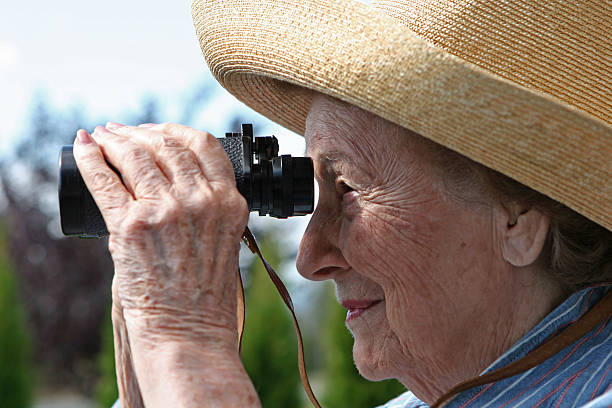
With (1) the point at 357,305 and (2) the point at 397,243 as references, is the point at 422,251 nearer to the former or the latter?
(2) the point at 397,243

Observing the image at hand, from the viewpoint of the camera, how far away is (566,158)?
1153mm

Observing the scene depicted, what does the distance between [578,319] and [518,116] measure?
1.41ft

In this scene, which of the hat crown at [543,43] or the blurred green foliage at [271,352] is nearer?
the hat crown at [543,43]

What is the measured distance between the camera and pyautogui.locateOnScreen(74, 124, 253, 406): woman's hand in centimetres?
108

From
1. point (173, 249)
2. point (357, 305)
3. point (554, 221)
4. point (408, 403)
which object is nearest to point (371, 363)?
point (357, 305)

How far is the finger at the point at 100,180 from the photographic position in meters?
1.12

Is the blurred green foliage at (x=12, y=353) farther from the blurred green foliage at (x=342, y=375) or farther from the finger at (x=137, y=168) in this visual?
the finger at (x=137, y=168)

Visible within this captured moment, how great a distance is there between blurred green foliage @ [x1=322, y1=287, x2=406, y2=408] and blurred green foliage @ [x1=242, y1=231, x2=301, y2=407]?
441mm

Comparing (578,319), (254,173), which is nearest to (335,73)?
(254,173)

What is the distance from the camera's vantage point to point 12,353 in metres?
7.04

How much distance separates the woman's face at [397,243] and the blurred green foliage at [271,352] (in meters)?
4.85

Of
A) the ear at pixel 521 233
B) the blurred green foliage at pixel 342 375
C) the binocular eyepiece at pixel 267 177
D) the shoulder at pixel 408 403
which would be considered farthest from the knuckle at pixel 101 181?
the blurred green foliage at pixel 342 375

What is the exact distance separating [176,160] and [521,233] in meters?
0.63

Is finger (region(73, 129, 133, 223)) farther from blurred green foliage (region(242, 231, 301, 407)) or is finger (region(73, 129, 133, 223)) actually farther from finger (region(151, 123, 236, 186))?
blurred green foliage (region(242, 231, 301, 407))
